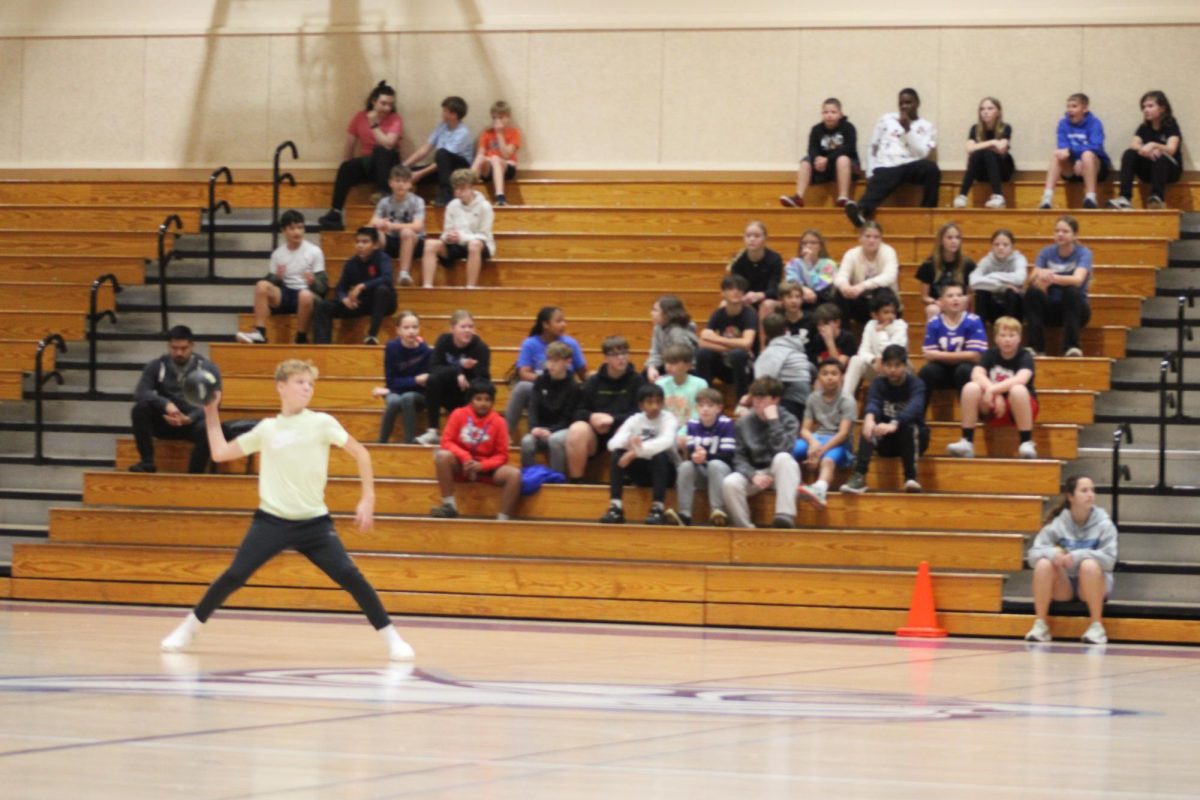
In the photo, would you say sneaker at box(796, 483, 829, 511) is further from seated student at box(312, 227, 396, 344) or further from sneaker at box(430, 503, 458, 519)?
seated student at box(312, 227, 396, 344)

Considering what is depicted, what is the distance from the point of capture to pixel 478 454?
1433 cm

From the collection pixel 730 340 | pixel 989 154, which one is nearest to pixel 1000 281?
pixel 730 340

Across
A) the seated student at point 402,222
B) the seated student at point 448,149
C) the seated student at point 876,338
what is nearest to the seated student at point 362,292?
the seated student at point 402,222

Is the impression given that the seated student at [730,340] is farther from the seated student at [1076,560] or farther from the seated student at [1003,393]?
the seated student at [1076,560]

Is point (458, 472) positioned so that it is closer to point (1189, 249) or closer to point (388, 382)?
point (388, 382)

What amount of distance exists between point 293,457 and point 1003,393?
671cm

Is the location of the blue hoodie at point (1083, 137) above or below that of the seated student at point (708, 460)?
above

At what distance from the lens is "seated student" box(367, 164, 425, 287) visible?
17875 mm

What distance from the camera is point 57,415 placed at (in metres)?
17.0

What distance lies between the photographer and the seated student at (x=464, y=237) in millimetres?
17688

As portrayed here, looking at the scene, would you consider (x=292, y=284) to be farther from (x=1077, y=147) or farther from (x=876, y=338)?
(x=1077, y=147)

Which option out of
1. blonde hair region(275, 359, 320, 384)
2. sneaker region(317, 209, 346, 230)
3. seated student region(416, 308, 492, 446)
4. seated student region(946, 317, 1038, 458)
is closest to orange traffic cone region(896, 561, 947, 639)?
seated student region(946, 317, 1038, 458)

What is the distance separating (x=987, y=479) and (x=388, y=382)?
5.05 meters

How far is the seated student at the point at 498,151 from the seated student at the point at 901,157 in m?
3.72
